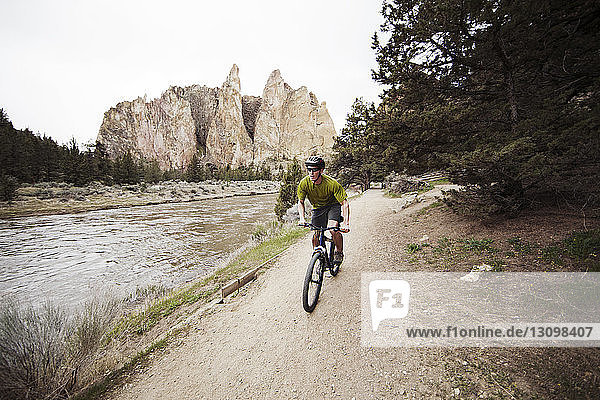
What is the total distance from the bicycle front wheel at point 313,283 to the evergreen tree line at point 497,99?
370cm

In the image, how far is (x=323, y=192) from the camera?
4.40 m

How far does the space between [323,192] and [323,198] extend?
0.13 m

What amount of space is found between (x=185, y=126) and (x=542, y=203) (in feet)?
469

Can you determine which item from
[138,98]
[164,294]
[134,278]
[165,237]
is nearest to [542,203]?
[164,294]

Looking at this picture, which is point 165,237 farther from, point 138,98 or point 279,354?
point 138,98

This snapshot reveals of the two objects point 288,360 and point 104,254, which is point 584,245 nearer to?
point 288,360

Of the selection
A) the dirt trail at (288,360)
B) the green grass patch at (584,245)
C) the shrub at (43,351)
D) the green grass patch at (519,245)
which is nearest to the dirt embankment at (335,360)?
the dirt trail at (288,360)

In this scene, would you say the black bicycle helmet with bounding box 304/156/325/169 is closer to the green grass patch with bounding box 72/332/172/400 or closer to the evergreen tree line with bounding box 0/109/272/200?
the green grass patch with bounding box 72/332/172/400

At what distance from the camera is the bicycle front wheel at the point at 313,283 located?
3.85 metres

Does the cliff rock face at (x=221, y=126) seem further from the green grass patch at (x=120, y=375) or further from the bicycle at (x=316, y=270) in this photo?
the bicycle at (x=316, y=270)

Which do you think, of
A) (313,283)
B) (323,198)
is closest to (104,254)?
(313,283)

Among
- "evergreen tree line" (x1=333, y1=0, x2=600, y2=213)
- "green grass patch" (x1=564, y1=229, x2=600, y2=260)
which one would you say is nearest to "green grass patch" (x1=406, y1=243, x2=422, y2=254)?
"evergreen tree line" (x1=333, y1=0, x2=600, y2=213)

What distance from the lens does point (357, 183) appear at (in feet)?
113

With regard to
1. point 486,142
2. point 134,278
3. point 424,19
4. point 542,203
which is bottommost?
point 134,278
